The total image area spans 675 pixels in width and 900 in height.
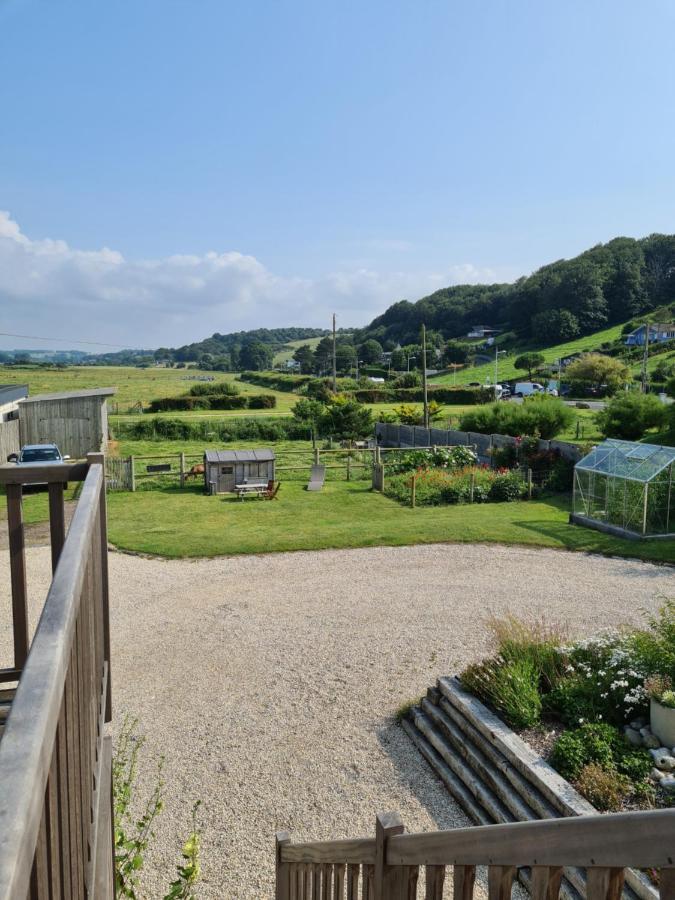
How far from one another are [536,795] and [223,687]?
425cm

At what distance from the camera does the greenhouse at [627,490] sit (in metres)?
16.7

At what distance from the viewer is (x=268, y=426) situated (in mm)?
45250

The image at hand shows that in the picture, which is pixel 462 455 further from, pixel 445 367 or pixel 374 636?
pixel 445 367

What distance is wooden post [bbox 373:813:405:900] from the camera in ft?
9.12

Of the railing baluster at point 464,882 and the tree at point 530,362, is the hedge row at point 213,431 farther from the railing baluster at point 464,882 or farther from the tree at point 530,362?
the tree at point 530,362

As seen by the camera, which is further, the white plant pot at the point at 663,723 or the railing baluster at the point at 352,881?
the white plant pot at the point at 663,723

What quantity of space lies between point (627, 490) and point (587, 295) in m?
112

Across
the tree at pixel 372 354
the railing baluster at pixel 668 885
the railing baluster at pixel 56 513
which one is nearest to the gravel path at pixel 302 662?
the railing baluster at pixel 56 513

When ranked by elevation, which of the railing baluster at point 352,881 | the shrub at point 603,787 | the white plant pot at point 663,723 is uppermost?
the railing baluster at point 352,881

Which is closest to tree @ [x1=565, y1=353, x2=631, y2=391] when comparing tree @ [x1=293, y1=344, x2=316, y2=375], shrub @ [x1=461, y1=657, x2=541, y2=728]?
shrub @ [x1=461, y1=657, x2=541, y2=728]

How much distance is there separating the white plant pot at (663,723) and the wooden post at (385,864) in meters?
4.83

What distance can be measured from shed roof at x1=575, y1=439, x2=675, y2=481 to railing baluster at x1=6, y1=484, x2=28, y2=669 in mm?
15630

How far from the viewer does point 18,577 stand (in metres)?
3.74

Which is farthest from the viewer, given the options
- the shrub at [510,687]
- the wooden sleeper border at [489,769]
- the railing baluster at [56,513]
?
the shrub at [510,687]
